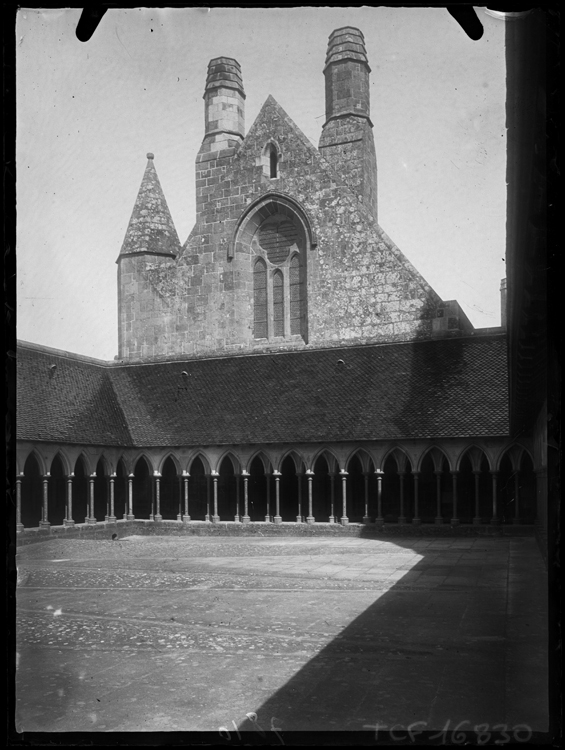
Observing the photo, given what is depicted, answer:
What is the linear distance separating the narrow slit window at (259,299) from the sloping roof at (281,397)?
A: 388 cm

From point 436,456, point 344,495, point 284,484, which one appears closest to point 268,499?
point 284,484

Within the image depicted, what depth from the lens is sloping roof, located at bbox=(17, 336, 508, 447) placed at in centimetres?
2542

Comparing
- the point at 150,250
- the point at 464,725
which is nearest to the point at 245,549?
the point at 464,725

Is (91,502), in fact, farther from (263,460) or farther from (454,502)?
(454,502)

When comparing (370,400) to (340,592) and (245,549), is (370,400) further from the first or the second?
(340,592)

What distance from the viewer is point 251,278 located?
3472 centimetres

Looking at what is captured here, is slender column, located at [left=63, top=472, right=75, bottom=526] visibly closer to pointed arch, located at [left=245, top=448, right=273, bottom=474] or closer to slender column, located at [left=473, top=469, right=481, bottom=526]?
pointed arch, located at [left=245, top=448, right=273, bottom=474]

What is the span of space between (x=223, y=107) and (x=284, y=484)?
696 inches

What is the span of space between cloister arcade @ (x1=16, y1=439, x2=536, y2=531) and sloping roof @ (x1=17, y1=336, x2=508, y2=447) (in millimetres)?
545

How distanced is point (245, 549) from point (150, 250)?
1842 cm

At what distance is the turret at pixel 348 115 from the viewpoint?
34469 millimetres

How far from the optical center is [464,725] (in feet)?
20.0

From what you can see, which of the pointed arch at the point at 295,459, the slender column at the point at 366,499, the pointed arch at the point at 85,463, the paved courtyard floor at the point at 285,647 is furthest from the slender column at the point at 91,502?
the paved courtyard floor at the point at 285,647

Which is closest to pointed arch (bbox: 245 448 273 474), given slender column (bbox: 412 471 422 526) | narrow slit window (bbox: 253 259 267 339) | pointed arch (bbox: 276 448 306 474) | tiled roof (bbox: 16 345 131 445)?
pointed arch (bbox: 276 448 306 474)
